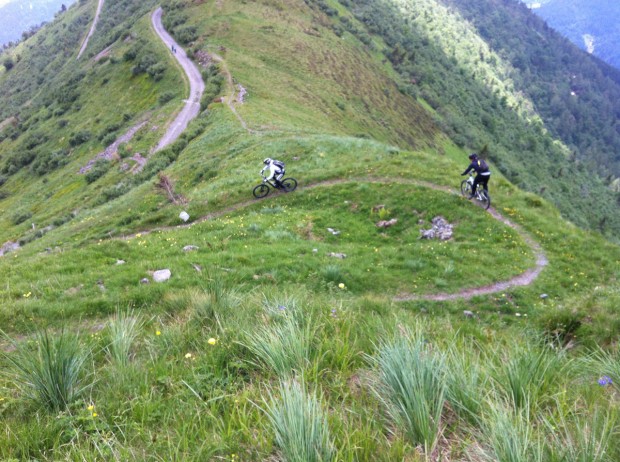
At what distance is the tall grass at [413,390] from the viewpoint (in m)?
3.28

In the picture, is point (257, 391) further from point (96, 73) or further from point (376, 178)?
point (96, 73)

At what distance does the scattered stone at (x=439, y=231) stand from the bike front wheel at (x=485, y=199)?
94.8 inches

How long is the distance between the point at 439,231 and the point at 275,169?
30.0 ft

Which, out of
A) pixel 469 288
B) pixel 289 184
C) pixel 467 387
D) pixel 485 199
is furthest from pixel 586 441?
pixel 289 184

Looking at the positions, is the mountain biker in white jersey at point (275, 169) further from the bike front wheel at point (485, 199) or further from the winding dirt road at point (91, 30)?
the winding dirt road at point (91, 30)

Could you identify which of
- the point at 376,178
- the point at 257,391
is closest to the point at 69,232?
the point at 376,178

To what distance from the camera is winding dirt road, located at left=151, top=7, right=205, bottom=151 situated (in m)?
47.0

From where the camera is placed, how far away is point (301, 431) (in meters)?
2.93

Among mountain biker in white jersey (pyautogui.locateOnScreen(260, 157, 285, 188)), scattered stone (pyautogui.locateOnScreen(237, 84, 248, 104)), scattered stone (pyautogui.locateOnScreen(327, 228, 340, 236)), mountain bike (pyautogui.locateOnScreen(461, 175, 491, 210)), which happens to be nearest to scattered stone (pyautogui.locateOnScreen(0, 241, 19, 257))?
mountain biker in white jersey (pyautogui.locateOnScreen(260, 157, 285, 188))

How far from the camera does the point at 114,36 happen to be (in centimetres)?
9719

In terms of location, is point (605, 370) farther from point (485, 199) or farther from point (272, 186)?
point (272, 186)

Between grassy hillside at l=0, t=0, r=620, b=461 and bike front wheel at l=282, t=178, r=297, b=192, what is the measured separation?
0.51 meters

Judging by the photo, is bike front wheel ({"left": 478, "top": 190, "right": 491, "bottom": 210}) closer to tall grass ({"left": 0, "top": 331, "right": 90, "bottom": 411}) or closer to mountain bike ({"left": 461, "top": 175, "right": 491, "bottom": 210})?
mountain bike ({"left": 461, "top": 175, "right": 491, "bottom": 210})

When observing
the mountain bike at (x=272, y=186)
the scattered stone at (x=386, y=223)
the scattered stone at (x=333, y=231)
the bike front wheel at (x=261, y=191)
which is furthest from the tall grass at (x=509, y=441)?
the bike front wheel at (x=261, y=191)
